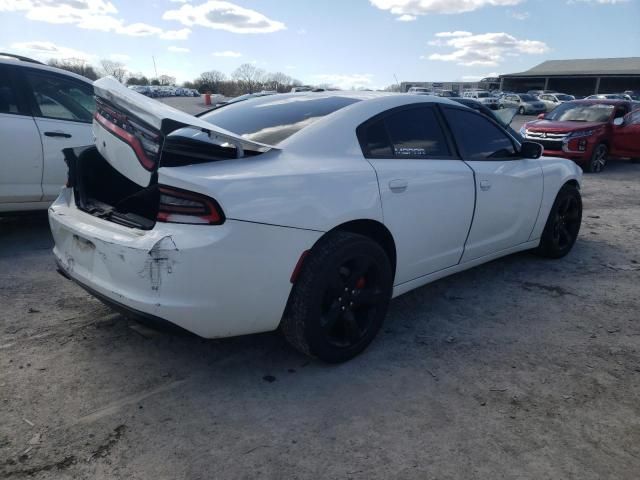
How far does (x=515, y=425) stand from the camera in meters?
2.41

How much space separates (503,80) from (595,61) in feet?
50.3

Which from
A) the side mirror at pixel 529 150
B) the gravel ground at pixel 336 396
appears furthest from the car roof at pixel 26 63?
the side mirror at pixel 529 150

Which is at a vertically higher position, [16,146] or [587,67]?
[587,67]

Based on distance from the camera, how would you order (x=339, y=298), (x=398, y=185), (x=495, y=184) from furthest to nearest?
(x=495, y=184) → (x=398, y=185) → (x=339, y=298)

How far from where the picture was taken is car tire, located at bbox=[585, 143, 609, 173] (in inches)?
417

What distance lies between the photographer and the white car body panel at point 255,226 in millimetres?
2307

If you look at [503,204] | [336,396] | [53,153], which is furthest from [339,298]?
[53,153]

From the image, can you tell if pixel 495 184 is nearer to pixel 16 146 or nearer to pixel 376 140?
pixel 376 140

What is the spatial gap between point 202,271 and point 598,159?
35.7 feet

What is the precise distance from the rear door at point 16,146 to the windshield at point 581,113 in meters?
10.6

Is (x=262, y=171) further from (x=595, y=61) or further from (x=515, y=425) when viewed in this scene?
(x=595, y=61)

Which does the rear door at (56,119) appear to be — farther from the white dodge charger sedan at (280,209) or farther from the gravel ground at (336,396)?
the white dodge charger sedan at (280,209)

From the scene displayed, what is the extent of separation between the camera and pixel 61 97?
510cm

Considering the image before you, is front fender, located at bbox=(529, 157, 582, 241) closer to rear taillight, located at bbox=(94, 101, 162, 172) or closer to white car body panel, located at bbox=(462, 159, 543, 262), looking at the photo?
white car body panel, located at bbox=(462, 159, 543, 262)
